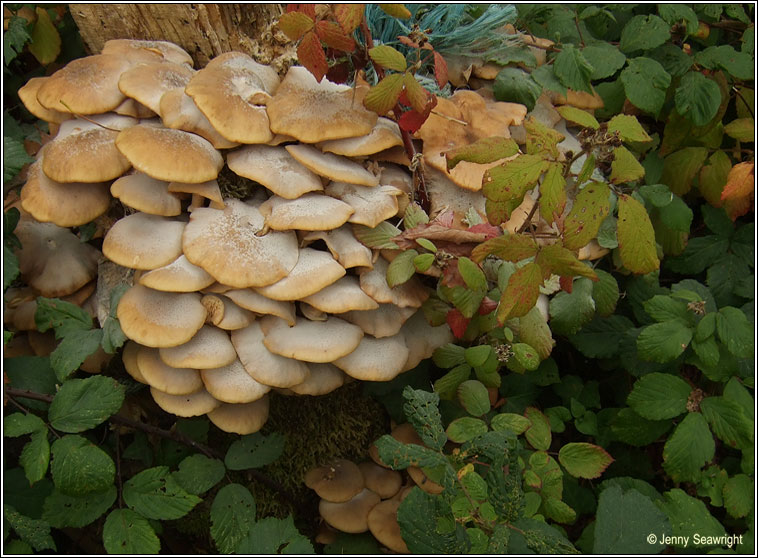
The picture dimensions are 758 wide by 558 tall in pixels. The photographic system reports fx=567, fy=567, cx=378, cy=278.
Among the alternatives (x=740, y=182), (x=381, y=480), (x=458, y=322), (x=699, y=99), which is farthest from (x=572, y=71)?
(x=381, y=480)

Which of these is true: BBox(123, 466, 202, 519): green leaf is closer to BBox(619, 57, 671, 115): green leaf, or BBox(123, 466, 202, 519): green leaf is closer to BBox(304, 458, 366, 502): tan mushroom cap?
BBox(304, 458, 366, 502): tan mushroom cap

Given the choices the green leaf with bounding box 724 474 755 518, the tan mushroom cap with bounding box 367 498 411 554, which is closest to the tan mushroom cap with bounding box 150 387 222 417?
the tan mushroom cap with bounding box 367 498 411 554

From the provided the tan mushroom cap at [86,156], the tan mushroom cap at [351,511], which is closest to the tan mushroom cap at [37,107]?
the tan mushroom cap at [86,156]

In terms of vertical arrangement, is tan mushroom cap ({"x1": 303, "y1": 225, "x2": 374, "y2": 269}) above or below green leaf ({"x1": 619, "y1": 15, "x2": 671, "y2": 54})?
below

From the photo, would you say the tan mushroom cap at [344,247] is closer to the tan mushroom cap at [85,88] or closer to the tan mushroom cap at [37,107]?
the tan mushroom cap at [85,88]

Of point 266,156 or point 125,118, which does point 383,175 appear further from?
point 125,118
